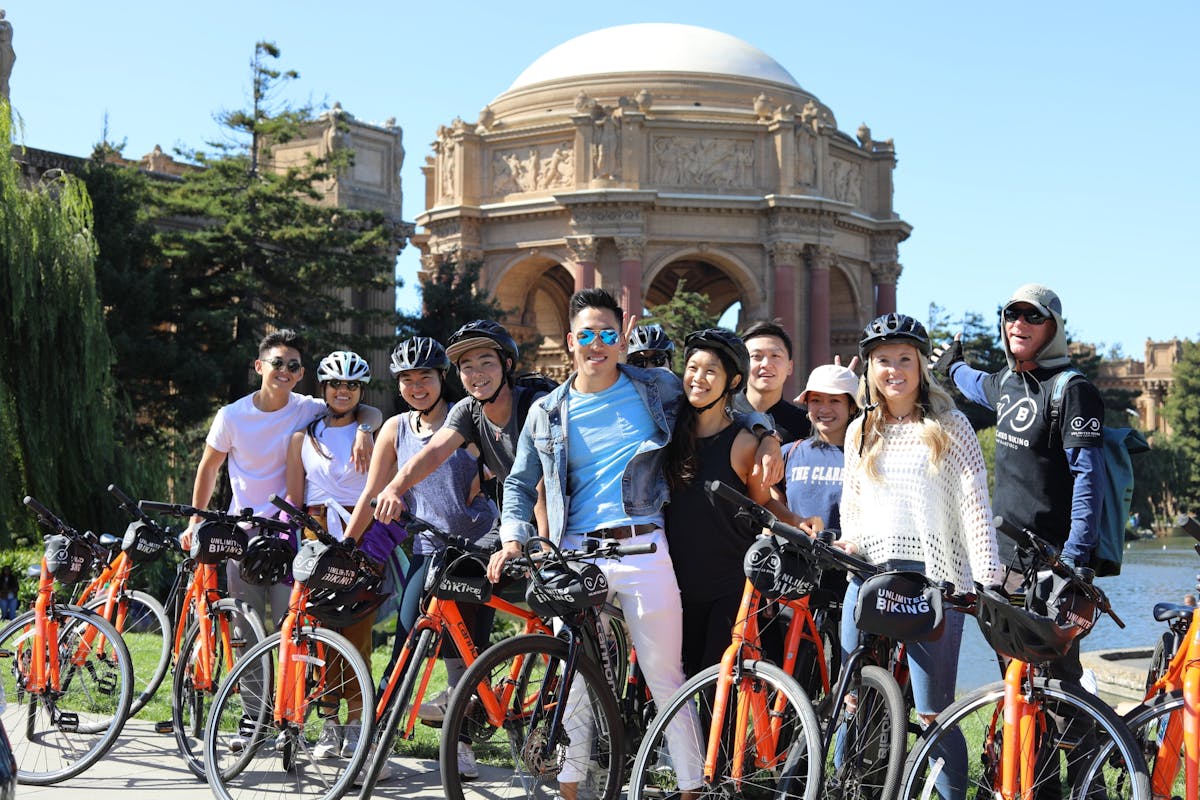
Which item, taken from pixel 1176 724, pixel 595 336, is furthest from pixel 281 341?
pixel 1176 724

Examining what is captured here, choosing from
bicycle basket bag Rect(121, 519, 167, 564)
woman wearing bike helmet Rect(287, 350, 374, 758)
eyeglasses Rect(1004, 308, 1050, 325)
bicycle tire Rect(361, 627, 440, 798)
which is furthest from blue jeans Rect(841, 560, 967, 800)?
bicycle basket bag Rect(121, 519, 167, 564)

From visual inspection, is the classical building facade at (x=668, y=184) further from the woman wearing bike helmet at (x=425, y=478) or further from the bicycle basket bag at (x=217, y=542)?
the bicycle basket bag at (x=217, y=542)

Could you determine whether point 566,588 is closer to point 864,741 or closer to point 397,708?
point 397,708

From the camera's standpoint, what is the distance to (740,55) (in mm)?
58156

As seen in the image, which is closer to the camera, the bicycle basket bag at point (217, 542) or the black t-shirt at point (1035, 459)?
the black t-shirt at point (1035, 459)

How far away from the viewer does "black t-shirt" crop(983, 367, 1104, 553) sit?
17.6 ft

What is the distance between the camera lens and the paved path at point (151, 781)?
6.19 meters

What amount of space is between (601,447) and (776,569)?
0.94 m

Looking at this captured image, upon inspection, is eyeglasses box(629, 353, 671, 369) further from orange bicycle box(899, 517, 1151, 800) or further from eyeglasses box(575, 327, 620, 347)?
orange bicycle box(899, 517, 1151, 800)

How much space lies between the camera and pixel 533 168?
55.1 meters

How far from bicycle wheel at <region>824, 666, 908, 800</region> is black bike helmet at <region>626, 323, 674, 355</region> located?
2.87 metres

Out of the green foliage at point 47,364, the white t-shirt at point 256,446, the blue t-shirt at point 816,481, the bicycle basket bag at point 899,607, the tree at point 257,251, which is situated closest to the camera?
the bicycle basket bag at point 899,607

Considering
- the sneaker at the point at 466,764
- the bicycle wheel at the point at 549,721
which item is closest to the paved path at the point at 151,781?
the sneaker at the point at 466,764

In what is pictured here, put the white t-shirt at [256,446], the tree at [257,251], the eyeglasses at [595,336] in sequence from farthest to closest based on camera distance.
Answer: the tree at [257,251] → the white t-shirt at [256,446] → the eyeglasses at [595,336]
